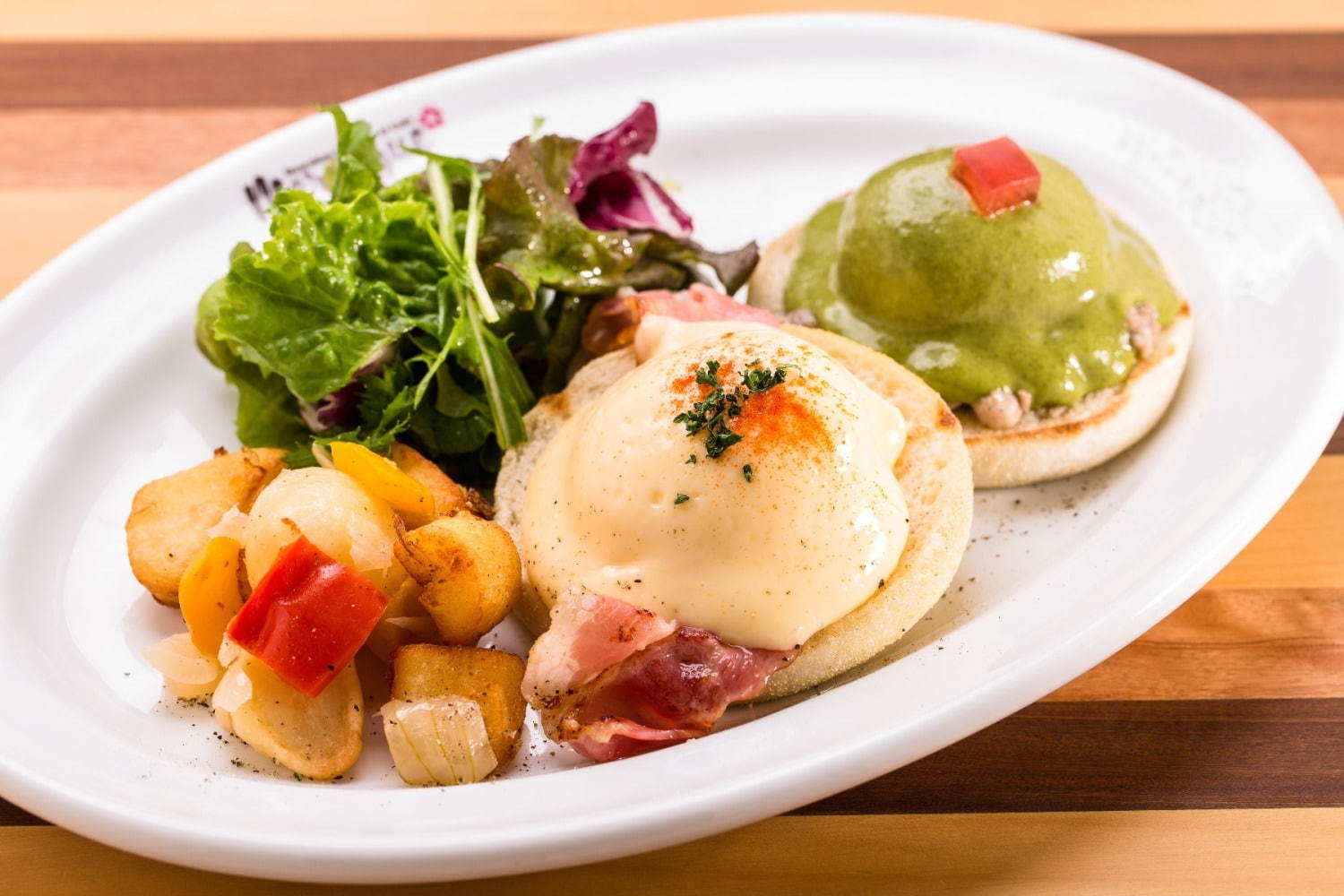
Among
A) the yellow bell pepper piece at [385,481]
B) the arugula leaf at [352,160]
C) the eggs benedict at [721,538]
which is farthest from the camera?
the arugula leaf at [352,160]

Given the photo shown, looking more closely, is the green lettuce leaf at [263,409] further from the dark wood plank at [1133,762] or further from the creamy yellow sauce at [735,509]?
the dark wood plank at [1133,762]

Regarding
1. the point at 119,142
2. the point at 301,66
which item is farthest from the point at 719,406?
the point at 301,66

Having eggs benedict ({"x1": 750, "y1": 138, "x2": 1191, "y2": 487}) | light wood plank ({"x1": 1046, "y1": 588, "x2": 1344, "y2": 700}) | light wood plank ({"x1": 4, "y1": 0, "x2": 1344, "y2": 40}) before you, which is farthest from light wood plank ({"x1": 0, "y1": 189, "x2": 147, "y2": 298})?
light wood plank ({"x1": 1046, "y1": 588, "x2": 1344, "y2": 700})

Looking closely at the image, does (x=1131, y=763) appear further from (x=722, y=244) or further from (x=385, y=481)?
(x=722, y=244)

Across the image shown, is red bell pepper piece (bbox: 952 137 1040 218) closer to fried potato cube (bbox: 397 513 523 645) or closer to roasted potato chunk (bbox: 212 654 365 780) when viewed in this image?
fried potato cube (bbox: 397 513 523 645)

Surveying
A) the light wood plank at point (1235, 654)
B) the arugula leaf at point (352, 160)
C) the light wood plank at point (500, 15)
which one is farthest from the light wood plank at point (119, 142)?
the light wood plank at point (1235, 654)

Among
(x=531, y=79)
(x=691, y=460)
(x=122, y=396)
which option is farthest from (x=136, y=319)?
(x=691, y=460)
